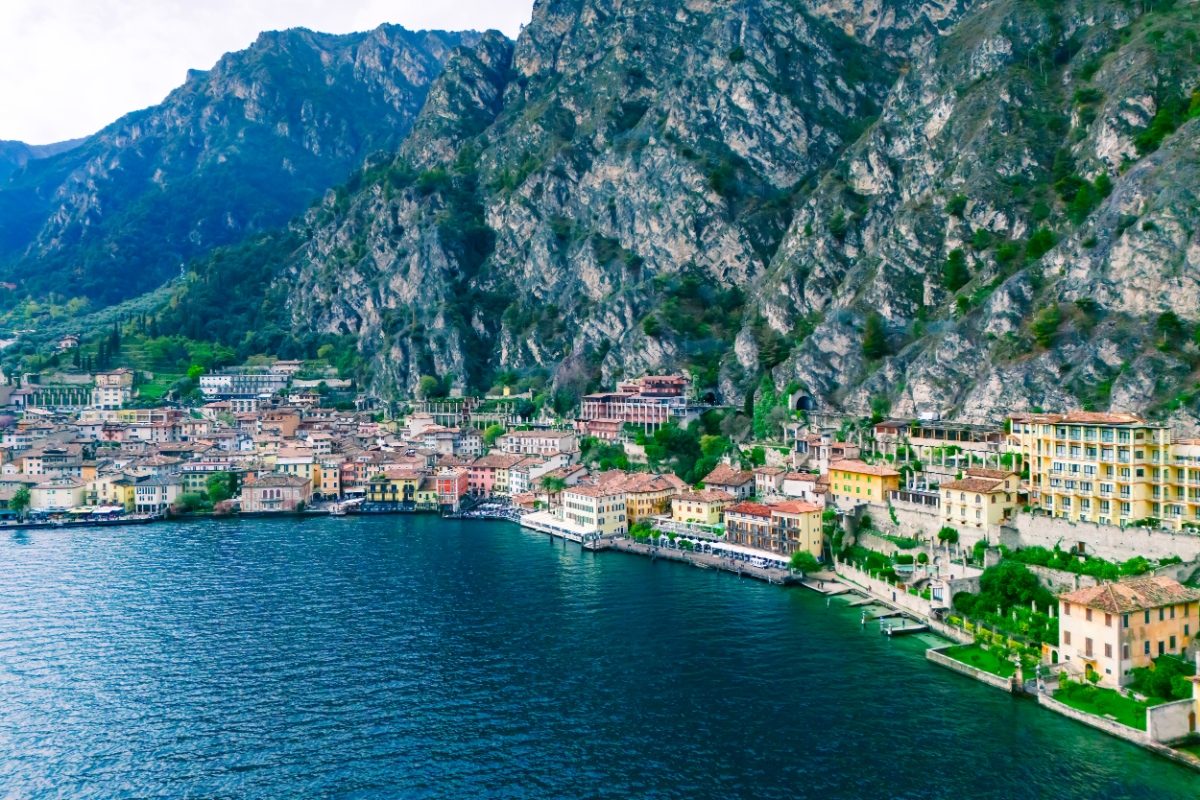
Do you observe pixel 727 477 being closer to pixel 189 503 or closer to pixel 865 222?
pixel 865 222

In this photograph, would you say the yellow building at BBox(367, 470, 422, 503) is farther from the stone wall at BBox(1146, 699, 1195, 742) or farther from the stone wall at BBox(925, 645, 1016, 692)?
the stone wall at BBox(1146, 699, 1195, 742)

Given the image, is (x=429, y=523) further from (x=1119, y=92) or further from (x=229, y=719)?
(x=1119, y=92)

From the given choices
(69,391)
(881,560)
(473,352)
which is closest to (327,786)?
(881,560)

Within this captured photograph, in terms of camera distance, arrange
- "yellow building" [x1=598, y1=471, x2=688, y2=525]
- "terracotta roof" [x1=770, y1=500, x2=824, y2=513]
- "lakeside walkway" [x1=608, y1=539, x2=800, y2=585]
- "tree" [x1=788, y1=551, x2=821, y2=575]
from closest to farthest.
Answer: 1. "tree" [x1=788, y1=551, x2=821, y2=575]
2. "lakeside walkway" [x1=608, y1=539, x2=800, y2=585]
3. "terracotta roof" [x1=770, y1=500, x2=824, y2=513]
4. "yellow building" [x1=598, y1=471, x2=688, y2=525]

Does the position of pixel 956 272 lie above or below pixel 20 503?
above

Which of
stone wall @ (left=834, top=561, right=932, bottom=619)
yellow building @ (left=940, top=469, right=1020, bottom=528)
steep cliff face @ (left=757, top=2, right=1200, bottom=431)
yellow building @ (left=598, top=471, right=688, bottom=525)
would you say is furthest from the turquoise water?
steep cliff face @ (left=757, top=2, right=1200, bottom=431)

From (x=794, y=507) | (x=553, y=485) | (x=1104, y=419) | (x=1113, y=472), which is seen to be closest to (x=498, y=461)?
(x=553, y=485)
